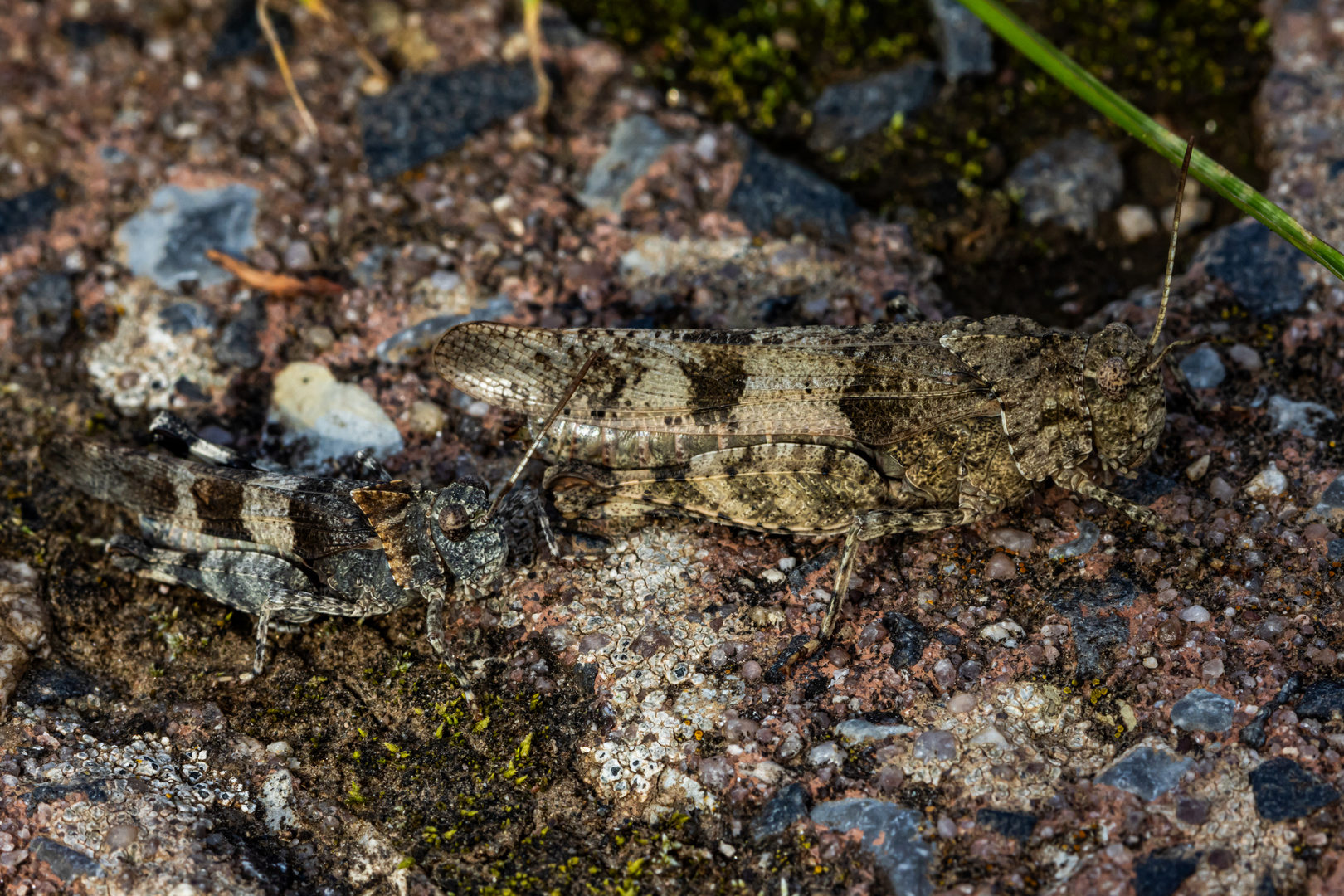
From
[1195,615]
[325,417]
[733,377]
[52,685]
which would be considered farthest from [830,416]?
[52,685]

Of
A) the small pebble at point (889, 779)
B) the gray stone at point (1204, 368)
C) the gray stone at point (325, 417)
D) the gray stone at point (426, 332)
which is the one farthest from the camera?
the gray stone at point (426, 332)

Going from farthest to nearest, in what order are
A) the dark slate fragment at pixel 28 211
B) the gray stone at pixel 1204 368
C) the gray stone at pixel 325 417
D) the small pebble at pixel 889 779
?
the dark slate fragment at pixel 28 211 < the gray stone at pixel 325 417 < the gray stone at pixel 1204 368 < the small pebble at pixel 889 779

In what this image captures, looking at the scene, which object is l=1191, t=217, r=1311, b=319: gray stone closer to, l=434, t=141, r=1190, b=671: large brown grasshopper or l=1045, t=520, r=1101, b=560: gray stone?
l=434, t=141, r=1190, b=671: large brown grasshopper

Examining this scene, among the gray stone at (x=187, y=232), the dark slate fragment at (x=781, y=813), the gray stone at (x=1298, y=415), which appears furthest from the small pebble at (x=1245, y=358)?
the gray stone at (x=187, y=232)

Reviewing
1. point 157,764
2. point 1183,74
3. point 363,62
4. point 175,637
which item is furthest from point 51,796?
point 1183,74

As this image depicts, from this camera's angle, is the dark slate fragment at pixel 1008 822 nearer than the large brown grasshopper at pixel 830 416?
Yes

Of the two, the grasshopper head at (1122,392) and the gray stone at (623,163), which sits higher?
the grasshopper head at (1122,392)

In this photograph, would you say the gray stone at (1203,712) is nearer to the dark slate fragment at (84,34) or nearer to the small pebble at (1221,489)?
the small pebble at (1221,489)
